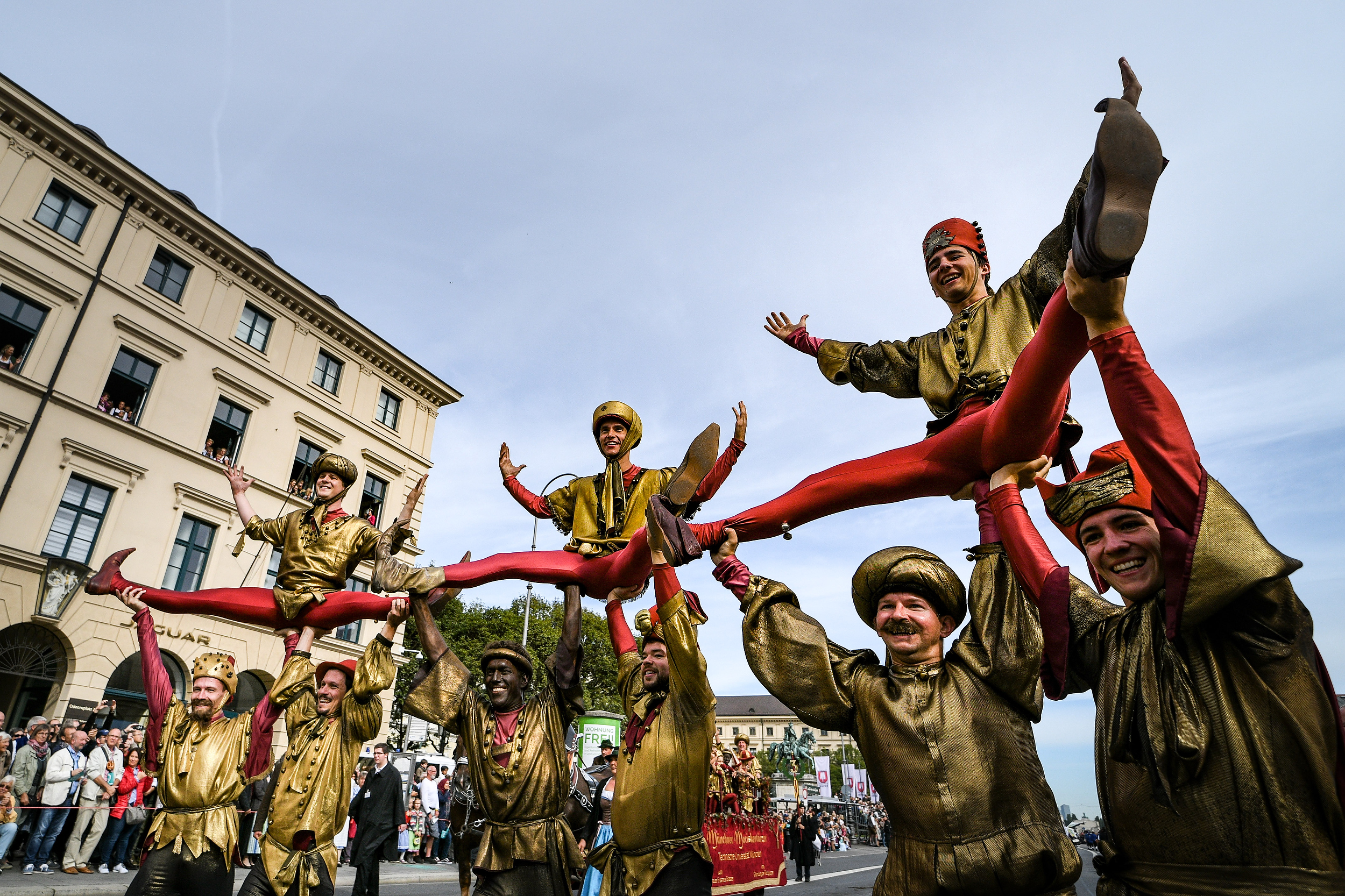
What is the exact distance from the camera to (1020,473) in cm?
288

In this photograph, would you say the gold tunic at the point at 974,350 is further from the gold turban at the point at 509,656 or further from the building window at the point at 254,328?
the building window at the point at 254,328

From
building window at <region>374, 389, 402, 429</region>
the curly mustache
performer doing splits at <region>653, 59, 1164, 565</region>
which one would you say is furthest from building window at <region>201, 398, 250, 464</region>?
the curly mustache

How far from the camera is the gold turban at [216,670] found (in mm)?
4797

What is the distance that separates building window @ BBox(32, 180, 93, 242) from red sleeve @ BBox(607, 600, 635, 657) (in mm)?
21117

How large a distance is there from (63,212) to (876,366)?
75.0ft

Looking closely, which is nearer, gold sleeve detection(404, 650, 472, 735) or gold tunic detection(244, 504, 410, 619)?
gold sleeve detection(404, 650, 472, 735)

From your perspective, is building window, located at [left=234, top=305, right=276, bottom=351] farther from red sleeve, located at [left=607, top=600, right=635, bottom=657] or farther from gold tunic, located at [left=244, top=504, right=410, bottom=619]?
red sleeve, located at [left=607, top=600, right=635, bottom=657]

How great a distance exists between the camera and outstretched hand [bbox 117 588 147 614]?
201 inches

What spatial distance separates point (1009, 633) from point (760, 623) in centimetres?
76

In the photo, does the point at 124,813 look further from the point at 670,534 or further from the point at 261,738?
the point at 670,534

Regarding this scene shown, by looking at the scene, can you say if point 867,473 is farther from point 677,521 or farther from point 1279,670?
point 1279,670

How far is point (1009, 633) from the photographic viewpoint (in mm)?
2271

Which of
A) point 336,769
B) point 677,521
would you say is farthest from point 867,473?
point 336,769

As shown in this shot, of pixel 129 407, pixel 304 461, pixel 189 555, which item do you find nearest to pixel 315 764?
pixel 189 555
